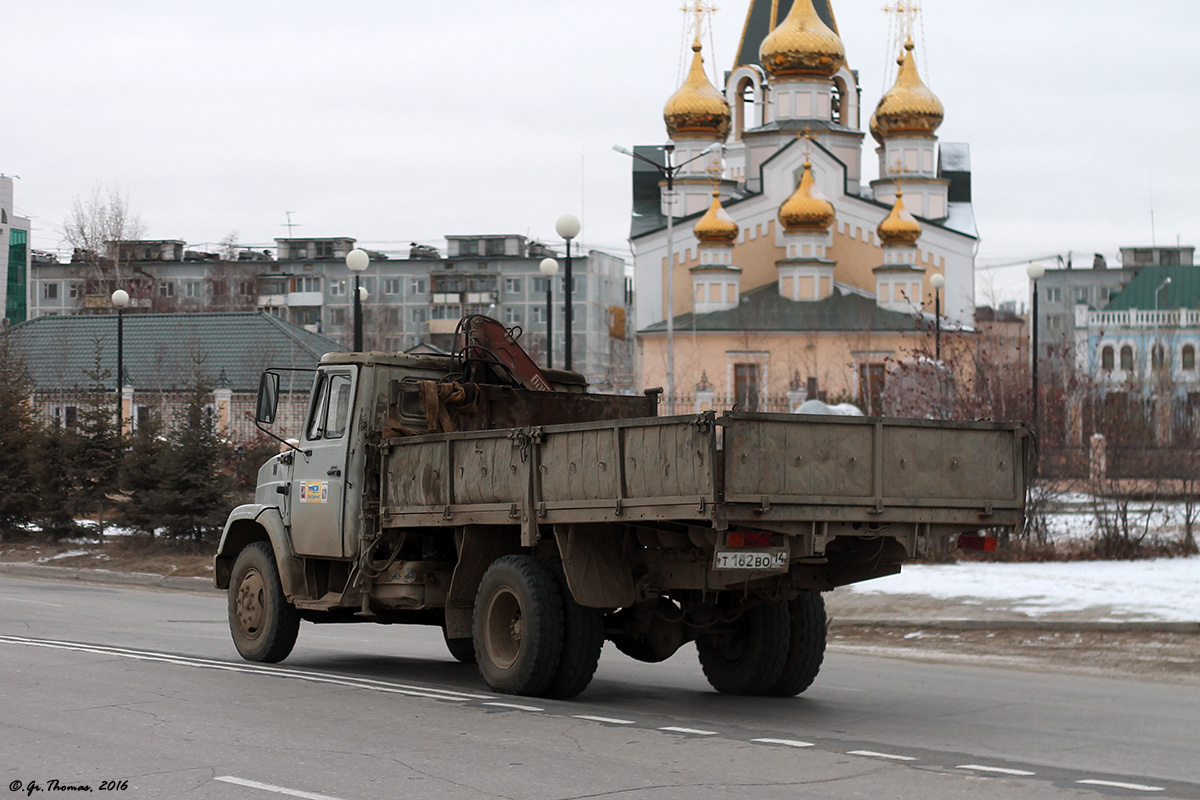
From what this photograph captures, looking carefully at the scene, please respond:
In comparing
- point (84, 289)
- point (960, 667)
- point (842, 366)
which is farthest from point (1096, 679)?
point (84, 289)

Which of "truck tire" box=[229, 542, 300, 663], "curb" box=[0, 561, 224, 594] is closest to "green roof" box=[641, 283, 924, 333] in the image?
"curb" box=[0, 561, 224, 594]

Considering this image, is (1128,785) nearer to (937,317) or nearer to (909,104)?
(937,317)

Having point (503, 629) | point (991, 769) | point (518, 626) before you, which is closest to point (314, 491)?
point (503, 629)

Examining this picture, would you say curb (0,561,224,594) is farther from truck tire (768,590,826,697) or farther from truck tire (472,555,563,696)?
truck tire (768,590,826,697)

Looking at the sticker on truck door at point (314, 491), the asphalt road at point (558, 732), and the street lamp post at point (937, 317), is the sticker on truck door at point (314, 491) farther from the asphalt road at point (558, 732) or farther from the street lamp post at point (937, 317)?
the street lamp post at point (937, 317)

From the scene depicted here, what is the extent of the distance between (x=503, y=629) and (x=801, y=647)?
229 cm

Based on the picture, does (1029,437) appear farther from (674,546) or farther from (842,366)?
(842,366)

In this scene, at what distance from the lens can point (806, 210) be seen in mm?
65875

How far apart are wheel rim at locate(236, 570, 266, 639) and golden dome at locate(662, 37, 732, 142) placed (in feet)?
186

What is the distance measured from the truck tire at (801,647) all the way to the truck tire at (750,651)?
3.2 inches

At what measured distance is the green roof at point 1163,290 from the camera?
10172 centimetres

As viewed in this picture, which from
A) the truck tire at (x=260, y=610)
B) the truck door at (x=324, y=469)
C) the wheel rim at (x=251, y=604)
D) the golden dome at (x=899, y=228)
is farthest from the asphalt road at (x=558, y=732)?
the golden dome at (x=899, y=228)

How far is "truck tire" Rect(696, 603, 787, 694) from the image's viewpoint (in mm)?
11448

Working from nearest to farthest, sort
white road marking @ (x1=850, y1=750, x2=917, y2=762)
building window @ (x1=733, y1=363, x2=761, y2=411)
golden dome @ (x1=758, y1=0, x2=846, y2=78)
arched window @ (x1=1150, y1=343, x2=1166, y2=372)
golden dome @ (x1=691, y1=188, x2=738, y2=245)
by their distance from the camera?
white road marking @ (x1=850, y1=750, x2=917, y2=762)
arched window @ (x1=1150, y1=343, x2=1166, y2=372)
building window @ (x1=733, y1=363, x2=761, y2=411)
golden dome @ (x1=691, y1=188, x2=738, y2=245)
golden dome @ (x1=758, y1=0, x2=846, y2=78)
